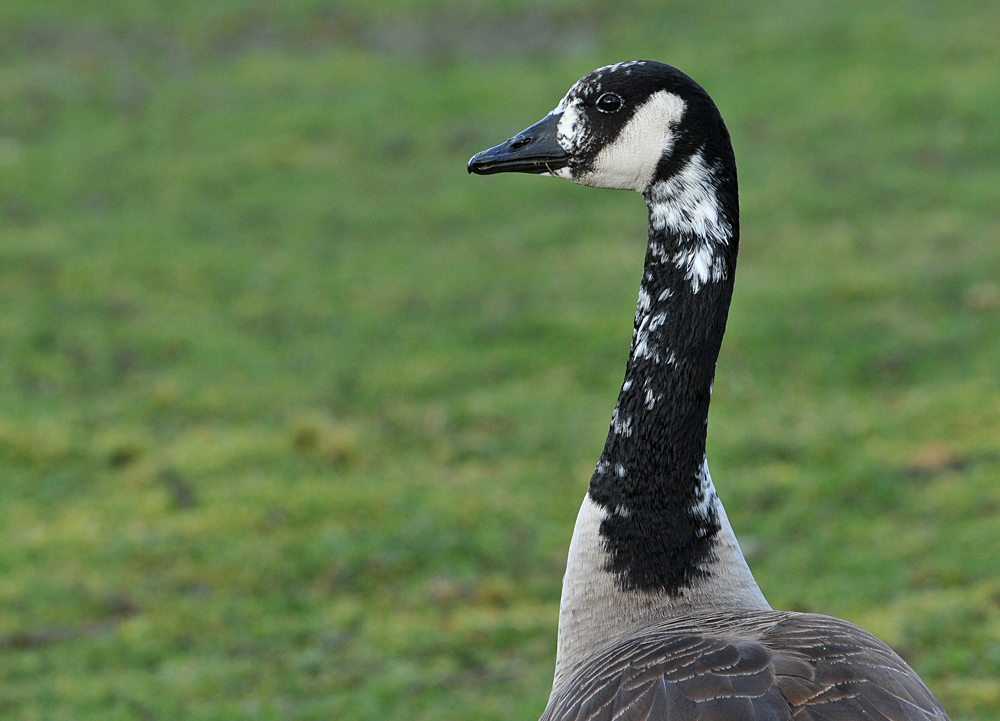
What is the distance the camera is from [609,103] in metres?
3.47

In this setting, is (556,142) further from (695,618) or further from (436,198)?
(436,198)

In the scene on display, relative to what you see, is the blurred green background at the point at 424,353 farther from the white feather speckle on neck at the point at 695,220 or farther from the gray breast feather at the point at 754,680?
the white feather speckle on neck at the point at 695,220

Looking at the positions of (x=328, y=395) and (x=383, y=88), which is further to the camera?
(x=383, y=88)

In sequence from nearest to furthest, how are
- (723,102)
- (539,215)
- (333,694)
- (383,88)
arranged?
(333,694)
(539,215)
(723,102)
(383,88)

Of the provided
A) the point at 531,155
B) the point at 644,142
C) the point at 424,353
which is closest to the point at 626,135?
the point at 644,142

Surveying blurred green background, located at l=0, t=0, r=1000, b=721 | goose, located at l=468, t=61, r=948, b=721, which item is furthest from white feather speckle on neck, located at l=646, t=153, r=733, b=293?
blurred green background, located at l=0, t=0, r=1000, b=721

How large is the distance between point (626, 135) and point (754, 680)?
1.60 metres

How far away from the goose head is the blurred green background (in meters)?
2.84

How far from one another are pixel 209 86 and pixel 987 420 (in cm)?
1150

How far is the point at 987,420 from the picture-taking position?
7582 mm

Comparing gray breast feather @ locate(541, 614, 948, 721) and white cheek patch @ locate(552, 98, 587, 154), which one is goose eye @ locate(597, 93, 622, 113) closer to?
white cheek patch @ locate(552, 98, 587, 154)

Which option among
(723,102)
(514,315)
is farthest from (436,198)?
(723,102)

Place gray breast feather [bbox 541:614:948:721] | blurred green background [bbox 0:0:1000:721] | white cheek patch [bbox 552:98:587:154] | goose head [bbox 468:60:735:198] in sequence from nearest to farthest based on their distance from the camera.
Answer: gray breast feather [bbox 541:614:948:721]
goose head [bbox 468:60:735:198]
white cheek patch [bbox 552:98:587:154]
blurred green background [bbox 0:0:1000:721]

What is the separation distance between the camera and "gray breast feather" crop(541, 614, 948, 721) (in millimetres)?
2770
